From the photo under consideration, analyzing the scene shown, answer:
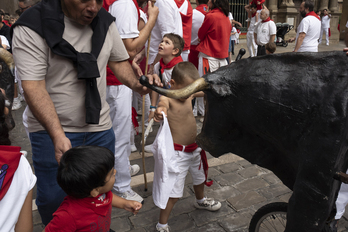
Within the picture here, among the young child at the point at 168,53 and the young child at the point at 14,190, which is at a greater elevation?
the young child at the point at 168,53

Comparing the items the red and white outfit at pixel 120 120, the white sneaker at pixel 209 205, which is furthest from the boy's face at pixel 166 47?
the white sneaker at pixel 209 205

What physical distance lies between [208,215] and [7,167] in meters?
2.21

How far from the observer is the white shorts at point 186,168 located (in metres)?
2.86

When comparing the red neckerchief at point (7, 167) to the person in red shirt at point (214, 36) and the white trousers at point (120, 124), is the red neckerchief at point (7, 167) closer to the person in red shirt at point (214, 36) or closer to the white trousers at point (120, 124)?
the white trousers at point (120, 124)

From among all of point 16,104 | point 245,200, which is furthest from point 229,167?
→ point 16,104

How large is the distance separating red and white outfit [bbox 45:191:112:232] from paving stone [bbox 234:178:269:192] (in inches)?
83.7

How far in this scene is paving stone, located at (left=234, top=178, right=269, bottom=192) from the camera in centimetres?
363

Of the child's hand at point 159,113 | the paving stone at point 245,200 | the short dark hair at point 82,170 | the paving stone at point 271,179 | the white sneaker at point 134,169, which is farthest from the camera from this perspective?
the white sneaker at point 134,169

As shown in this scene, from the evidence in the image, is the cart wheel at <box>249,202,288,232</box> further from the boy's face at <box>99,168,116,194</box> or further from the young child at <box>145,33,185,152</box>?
the young child at <box>145,33,185,152</box>

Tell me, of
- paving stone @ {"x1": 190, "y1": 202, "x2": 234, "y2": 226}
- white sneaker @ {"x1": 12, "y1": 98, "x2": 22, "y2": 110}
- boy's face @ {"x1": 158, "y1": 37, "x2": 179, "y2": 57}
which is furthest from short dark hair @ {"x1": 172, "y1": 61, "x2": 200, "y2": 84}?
white sneaker @ {"x1": 12, "y1": 98, "x2": 22, "y2": 110}

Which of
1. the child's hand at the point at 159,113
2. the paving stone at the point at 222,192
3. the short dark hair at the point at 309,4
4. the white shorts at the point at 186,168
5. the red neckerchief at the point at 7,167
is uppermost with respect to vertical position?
the short dark hair at the point at 309,4

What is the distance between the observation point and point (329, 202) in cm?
136

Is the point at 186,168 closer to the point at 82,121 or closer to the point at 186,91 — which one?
the point at 82,121

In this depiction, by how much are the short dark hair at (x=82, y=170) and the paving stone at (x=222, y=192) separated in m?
2.00
